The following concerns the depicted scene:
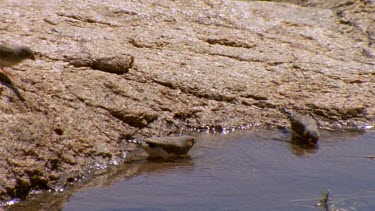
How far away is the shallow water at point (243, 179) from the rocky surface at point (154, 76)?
38cm

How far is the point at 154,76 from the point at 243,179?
2164mm

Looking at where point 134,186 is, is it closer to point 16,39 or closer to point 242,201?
point 242,201

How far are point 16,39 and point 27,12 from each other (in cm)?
80

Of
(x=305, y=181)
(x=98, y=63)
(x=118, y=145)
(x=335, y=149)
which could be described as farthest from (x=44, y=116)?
(x=335, y=149)

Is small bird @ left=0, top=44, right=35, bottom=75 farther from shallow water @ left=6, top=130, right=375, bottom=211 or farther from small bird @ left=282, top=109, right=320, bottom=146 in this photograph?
small bird @ left=282, top=109, right=320, bottom=146

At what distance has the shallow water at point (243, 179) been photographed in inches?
243

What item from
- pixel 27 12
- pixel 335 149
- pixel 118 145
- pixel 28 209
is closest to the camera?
pixel 28 209

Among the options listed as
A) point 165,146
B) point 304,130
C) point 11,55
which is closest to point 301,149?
point 304,130

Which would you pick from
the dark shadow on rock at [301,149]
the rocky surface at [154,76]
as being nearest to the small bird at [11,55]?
the rocky surface at [154,76]

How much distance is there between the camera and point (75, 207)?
19.5 ft

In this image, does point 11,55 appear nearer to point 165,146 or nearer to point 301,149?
point 165,146

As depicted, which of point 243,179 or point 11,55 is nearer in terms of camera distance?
point 243,179

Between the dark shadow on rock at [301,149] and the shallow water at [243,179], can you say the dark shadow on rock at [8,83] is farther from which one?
the dark shadow on rock at [301,149]

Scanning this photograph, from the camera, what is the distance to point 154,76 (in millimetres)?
8688
